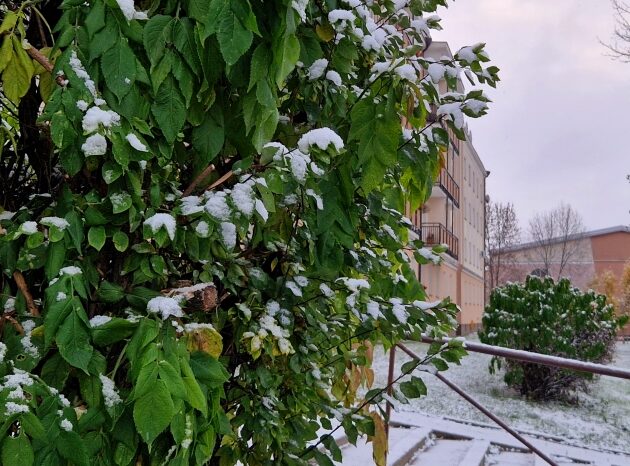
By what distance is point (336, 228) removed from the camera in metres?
1.47

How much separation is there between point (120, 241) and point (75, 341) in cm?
22

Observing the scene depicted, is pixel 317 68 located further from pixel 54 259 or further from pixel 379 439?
pixel 379 439

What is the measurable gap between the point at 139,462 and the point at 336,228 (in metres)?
0.68

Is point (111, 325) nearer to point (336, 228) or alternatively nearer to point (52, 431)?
point (52, 431)

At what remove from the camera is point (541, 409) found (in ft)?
27.0

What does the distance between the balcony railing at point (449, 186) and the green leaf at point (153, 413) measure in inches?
813

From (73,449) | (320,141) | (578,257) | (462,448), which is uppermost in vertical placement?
(578,257)

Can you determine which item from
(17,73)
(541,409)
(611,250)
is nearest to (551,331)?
(541,409)

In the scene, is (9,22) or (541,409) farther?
(541,409)

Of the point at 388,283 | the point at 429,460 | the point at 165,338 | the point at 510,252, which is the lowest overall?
the point at 429,460

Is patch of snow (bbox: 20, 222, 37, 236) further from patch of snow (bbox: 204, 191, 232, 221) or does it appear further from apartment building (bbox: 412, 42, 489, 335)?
apartment building (bbox: 412, 42, 489, 335)

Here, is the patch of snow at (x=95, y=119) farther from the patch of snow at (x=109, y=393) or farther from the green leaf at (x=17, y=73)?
the patch of snow at (x=109, y=393)

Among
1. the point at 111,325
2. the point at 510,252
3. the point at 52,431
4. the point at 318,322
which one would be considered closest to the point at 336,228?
the point at 318,322

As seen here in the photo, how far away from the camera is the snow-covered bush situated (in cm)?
857
